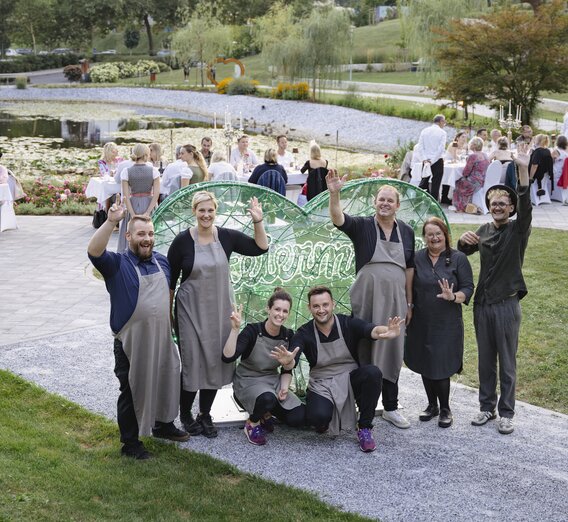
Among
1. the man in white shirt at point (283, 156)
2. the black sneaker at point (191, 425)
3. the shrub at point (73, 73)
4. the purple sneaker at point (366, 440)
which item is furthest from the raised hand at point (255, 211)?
the shrub at point (73, 73)

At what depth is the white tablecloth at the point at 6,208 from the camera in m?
13.0

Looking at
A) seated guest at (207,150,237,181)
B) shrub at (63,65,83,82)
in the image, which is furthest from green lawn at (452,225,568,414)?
shrub at (63,65,83,82)

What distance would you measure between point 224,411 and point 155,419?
2.53 feet

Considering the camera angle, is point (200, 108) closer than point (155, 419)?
No

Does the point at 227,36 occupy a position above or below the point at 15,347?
above

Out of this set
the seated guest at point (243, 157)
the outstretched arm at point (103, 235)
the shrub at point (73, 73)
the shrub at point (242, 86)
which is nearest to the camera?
the outstretched arm at point (103, 235)

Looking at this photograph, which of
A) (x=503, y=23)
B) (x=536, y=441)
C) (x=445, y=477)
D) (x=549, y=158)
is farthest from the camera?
(x=503, y=23)

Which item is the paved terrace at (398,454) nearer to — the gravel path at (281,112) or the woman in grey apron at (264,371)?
the woman in grey apron at (264,371)

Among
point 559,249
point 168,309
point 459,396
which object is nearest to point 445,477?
point 459,396

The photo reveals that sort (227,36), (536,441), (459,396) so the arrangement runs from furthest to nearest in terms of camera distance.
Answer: (227,36) < (459,396) < (536,441)

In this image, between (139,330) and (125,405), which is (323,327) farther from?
(125,405)

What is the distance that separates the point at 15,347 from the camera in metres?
7.84

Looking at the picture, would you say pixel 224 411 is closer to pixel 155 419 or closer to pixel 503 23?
pixel 155 419

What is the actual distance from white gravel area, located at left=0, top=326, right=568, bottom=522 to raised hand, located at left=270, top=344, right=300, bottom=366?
0.62 m
